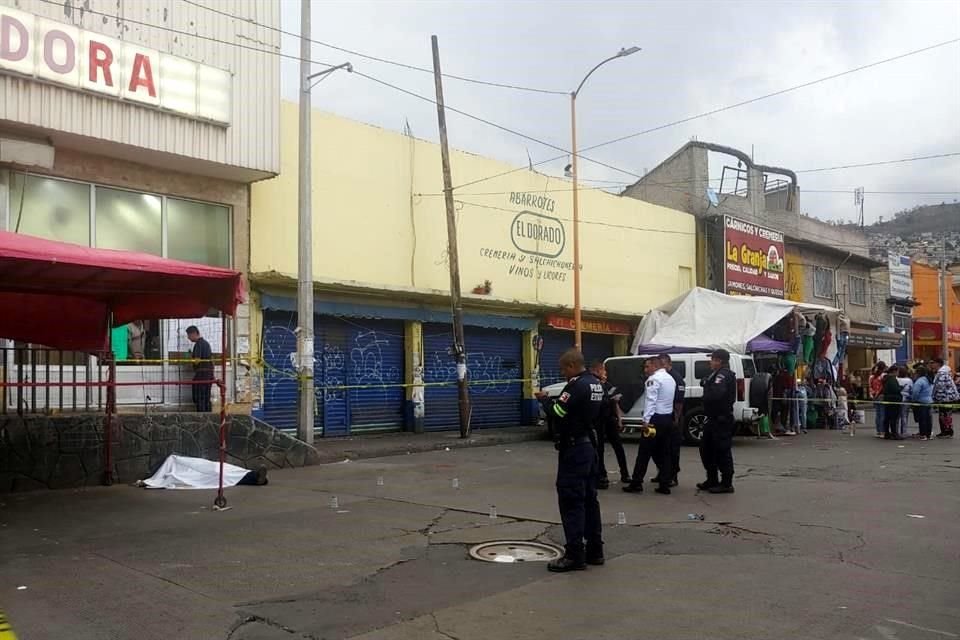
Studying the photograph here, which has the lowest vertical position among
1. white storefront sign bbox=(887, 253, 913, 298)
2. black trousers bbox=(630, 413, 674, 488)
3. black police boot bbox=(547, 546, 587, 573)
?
black police boot bbox=(547, 546, 587, 573)

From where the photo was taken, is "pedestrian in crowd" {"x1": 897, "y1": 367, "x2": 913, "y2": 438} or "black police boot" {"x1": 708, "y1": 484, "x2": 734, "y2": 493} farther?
"pedestrian in crowd" {"x1": 897, "y1": 367, "x2": 913, "y2": 438}

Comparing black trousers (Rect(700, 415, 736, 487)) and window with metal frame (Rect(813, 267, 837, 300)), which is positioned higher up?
window with metal frame (Rect(813, 267, 837, 300))

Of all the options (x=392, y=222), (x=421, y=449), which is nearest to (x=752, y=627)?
(x=421, y=449)

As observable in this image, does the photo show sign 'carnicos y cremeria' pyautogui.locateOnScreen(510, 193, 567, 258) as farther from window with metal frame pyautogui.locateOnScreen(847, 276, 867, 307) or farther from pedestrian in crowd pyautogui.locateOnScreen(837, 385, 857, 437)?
window with metal frame pyautogui.locateOnScreen(847, 276, 867, 307)

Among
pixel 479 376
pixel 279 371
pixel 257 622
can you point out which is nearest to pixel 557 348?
pixel 479 376

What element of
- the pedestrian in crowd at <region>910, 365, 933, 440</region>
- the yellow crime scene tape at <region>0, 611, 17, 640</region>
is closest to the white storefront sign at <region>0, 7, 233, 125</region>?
the yellow crime scene tape at <region>0, 611, 17, 640</region>

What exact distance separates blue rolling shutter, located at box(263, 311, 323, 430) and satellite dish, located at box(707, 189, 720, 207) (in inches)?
708

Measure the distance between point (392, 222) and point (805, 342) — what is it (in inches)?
436

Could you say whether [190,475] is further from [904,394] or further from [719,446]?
[904,394]

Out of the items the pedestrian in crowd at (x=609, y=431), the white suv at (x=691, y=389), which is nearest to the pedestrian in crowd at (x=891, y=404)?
the white suv at (x=691, y=389)

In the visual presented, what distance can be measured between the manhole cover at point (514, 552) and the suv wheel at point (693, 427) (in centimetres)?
1047

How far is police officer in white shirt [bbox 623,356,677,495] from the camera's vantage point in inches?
408

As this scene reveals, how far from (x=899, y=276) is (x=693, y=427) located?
93.3ft

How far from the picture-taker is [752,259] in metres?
30.0
